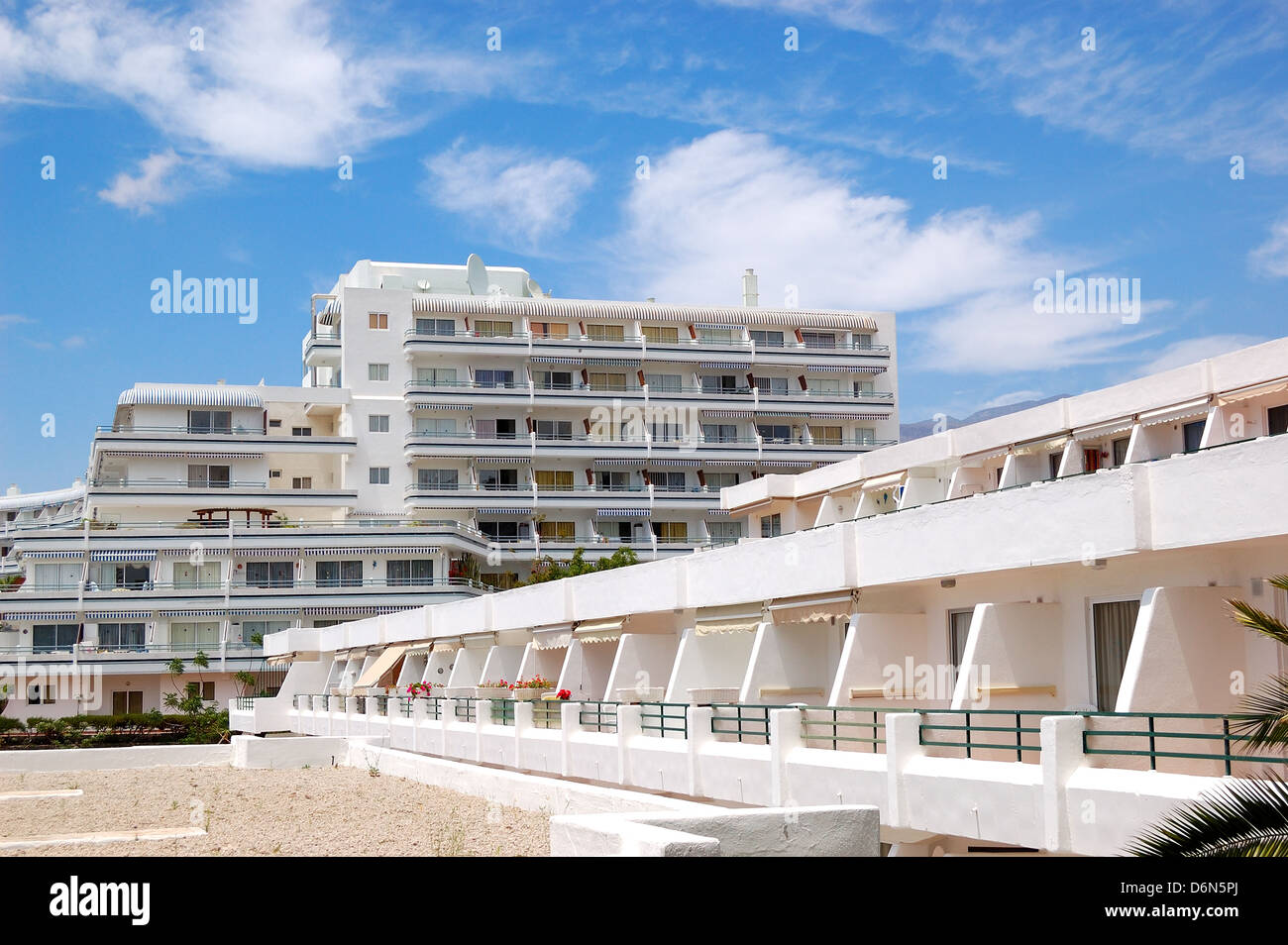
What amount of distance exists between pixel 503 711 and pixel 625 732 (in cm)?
807

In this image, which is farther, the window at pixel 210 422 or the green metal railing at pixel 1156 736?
the window at pixel 210 422

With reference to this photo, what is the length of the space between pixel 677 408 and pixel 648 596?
53.7 meters

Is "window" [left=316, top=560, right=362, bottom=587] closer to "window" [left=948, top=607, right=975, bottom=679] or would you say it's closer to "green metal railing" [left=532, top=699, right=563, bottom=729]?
"green metal railing" [left=532, top=699, right=563, bottom=729]

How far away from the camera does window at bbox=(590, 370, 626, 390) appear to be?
85.1m

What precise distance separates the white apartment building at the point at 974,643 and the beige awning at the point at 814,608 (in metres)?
0.06

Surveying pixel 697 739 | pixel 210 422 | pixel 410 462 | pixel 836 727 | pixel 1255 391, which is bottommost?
pixel 697 739

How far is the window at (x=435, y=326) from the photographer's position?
83000 mm

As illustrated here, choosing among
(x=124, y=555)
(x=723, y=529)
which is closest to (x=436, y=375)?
(x=723, y=529)

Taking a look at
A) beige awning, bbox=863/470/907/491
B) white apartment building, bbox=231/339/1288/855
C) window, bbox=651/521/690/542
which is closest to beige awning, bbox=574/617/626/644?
white apartment building, bbox=231/339/1288/855

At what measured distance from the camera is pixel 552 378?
3334 inches

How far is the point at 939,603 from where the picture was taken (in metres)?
22.2

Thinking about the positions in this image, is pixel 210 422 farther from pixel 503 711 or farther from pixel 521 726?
pixel 521 726

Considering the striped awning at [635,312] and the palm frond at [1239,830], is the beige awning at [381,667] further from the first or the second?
the palm frond at [1239,830]

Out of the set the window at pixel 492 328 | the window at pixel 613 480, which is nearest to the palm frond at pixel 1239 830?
the window at pixel 613 480
